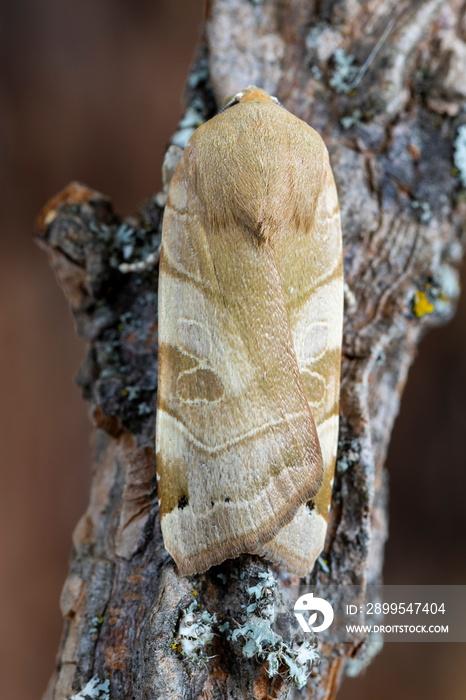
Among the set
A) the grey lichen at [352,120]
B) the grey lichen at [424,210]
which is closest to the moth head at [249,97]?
the grey lichen at [352,120]

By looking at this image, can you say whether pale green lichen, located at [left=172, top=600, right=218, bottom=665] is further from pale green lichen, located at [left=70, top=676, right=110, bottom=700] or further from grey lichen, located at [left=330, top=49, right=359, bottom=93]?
grey lichen, located at [left=330, top=49, right=359, bottom=93]

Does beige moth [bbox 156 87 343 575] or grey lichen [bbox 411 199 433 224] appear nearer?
beige moth [bbox 156 87 343 575]

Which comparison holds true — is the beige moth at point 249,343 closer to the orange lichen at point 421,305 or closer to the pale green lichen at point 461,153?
the orange lichen at point 421,305

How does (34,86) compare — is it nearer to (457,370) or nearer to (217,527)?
(217,527)

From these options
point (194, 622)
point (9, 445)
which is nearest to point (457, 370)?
point (194, 622)

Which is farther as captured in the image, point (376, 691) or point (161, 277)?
point (376, 691)

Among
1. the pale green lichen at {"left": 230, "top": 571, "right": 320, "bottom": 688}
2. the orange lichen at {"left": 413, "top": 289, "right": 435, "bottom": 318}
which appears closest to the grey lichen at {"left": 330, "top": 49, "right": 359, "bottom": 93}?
the orange lichen at {"left": 413, "top": 289, "right": 435, "bottom": 318}

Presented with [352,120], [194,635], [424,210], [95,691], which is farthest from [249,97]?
[95,691]
